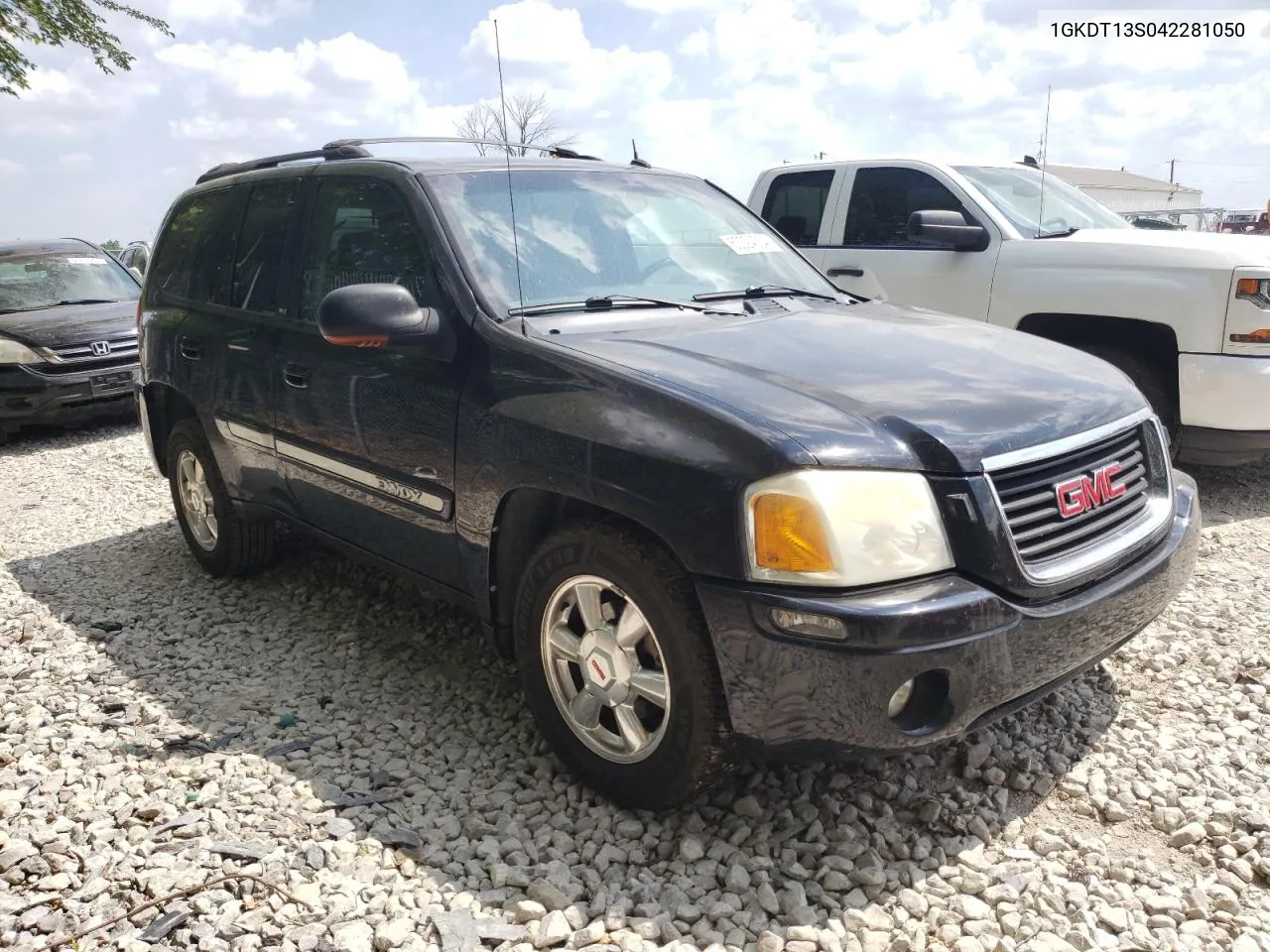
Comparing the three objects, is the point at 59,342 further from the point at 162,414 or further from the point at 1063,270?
the point at 1063,270

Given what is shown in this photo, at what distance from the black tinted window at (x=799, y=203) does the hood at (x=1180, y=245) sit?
5.09ft

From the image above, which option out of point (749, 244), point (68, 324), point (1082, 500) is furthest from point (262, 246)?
point (68, 324)

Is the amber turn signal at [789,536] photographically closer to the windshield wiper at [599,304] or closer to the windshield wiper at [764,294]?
the windshield wiper at [599,304]

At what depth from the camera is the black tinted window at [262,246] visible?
12.8 feet

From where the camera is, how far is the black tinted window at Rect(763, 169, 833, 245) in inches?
271

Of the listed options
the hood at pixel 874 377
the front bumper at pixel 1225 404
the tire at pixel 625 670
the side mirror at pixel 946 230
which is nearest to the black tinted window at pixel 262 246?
the hood at pixel 874 377

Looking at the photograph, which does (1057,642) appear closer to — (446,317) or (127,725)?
(446,317)

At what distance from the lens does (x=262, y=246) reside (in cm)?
404

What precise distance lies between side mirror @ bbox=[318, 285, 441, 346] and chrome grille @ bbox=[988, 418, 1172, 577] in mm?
1665

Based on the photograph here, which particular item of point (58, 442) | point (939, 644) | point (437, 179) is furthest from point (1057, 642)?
point (58, 442)

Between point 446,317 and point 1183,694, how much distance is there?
8.80ft

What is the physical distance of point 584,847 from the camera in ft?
8.69

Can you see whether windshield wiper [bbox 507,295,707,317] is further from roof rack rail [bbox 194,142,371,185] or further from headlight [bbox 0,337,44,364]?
headlight [bbox 0,337,44,364]

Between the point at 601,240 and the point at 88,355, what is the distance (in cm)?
705
